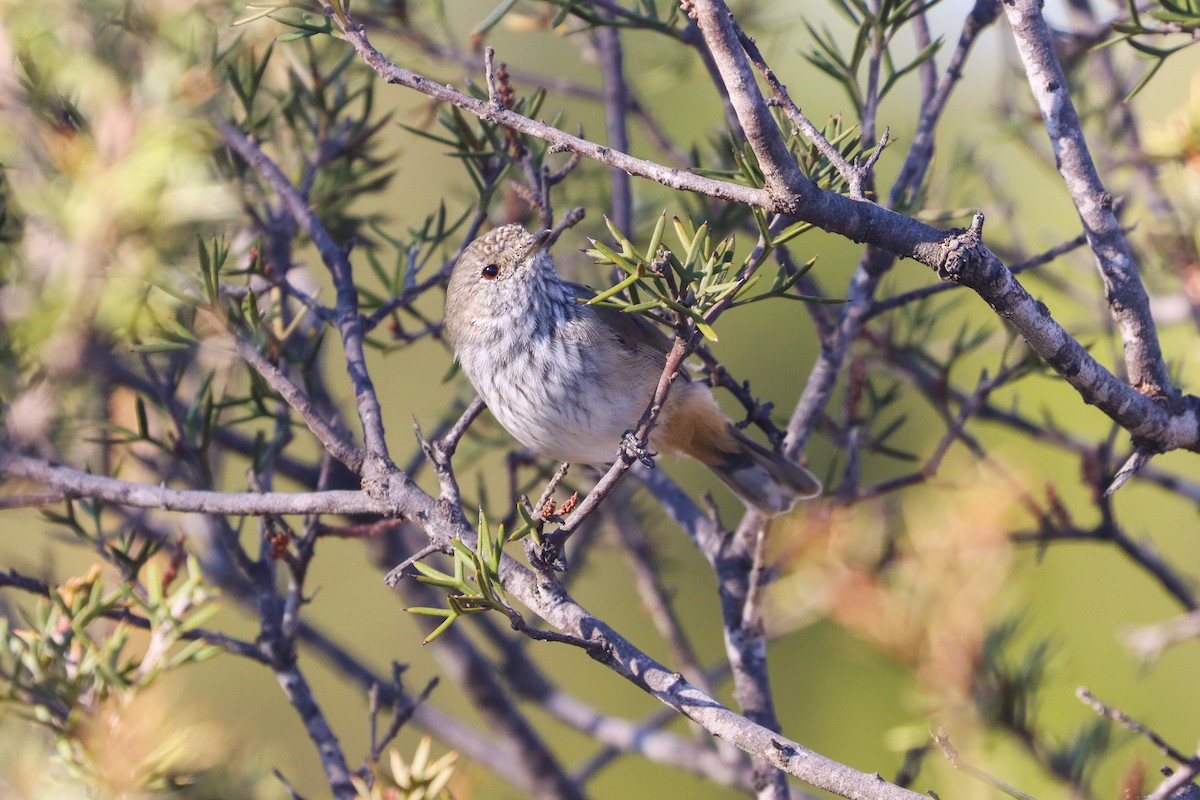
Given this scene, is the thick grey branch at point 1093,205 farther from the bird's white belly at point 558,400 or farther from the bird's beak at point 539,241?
the bird's white belly at point 558,400

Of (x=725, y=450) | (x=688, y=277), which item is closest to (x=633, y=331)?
(x=725, y=450)

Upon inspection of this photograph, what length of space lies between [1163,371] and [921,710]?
27.2 inches

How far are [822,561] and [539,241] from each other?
96 cm

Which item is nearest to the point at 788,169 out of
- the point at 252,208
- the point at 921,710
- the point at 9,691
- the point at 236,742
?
the point at 921,710

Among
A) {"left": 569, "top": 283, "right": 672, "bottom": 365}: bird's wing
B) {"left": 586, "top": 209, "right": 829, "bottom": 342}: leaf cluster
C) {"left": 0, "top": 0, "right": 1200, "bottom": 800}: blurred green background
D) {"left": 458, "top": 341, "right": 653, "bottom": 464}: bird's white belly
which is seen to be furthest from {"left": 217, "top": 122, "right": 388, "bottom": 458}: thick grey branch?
{"left": 569, "top": 283, "right": 672, "bottom": 365}: bird's wing

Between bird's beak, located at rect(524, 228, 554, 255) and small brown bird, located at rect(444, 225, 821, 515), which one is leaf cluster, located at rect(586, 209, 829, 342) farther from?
small brown bird, located at rect(444, 225, 821, 515)

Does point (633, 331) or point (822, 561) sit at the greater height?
point (633, 331)

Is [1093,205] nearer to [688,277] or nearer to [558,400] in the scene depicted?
[688,277]

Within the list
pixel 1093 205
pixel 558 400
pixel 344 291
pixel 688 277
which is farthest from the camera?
pixel 558 400

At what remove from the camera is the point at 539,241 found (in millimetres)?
2592

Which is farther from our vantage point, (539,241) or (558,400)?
(558,400)

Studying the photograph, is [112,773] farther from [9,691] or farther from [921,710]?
[921,710]

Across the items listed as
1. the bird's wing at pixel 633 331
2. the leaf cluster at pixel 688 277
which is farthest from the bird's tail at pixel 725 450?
the leaf cluster at pixel 688 277

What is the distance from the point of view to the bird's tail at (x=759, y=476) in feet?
9.08
